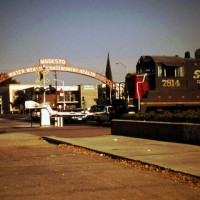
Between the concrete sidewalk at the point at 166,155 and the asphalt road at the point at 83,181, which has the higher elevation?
the concrete sidewalk at the point at 166,155

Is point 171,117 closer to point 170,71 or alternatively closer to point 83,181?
point 83,181

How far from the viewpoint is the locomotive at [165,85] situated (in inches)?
1053

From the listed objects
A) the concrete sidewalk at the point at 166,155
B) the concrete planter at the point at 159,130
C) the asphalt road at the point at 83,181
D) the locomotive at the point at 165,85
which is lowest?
the asphalt road at the point at 83,181

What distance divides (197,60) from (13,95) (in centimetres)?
12616

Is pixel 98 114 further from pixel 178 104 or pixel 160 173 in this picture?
pixel 160 173

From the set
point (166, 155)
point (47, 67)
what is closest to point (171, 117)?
point (166, 155)

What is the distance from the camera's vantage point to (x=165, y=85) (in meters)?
26.9

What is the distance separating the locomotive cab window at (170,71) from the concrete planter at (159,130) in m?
6.99

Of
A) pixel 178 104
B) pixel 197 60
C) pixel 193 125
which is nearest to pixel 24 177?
pixel 193 125

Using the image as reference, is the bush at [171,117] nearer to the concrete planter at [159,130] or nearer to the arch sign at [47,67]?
the concrete planter at [159,130]

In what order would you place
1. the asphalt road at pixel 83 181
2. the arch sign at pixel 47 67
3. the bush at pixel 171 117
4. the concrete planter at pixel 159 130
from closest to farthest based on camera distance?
the asphalt road at pixel 83 181 → the concrete planter at pixel 159 130 → the bush at pixel 171 117 → the arch sign at pixel 47 67

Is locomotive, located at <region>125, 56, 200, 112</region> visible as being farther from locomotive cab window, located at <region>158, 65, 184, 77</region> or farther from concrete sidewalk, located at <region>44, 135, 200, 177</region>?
concrete sidewalk, located at <region>44, 135, 200, 177</region>

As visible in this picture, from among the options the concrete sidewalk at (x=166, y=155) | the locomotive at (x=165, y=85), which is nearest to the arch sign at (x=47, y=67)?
the locomotive at (x=165, y=85)

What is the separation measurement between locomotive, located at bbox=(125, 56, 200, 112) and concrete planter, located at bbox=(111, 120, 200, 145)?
215 inches
